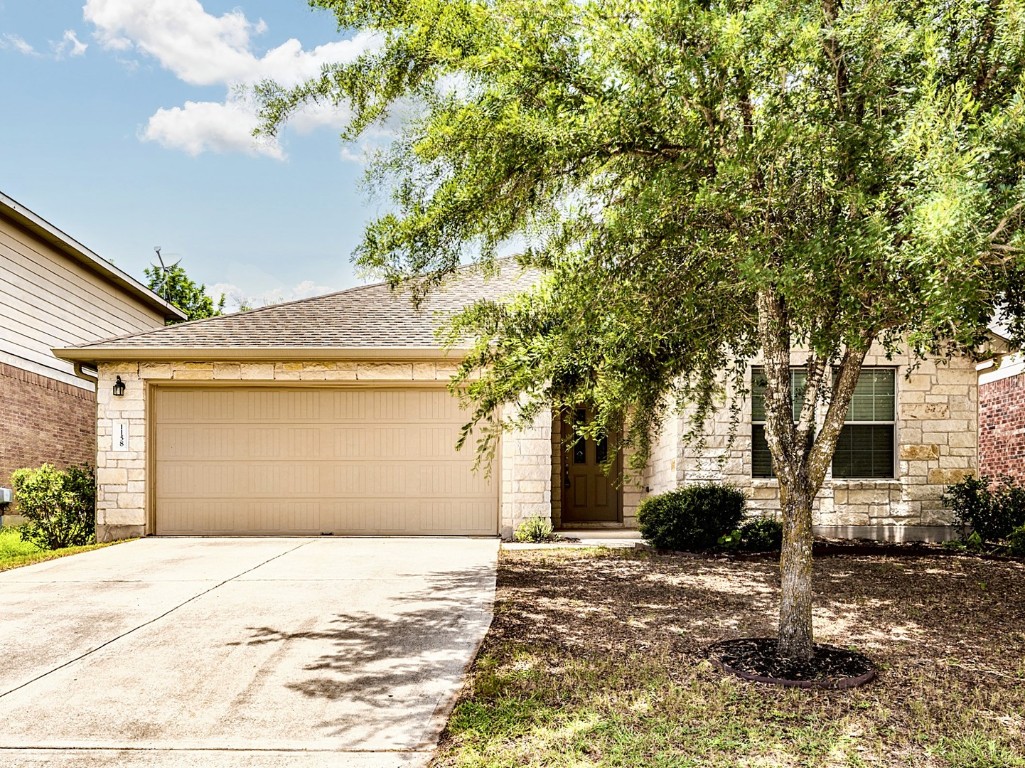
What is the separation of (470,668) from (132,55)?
25097 mm

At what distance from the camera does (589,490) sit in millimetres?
13805

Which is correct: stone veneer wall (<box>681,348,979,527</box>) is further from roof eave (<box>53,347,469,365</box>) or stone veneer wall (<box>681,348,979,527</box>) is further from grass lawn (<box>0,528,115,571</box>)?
grass lawn (<box>0,528,115,571</box>)

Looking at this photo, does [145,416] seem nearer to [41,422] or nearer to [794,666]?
[41,422]

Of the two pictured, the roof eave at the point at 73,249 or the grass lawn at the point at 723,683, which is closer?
the grass lawn at the point at 723,683

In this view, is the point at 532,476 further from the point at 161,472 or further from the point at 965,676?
the point at 965,676

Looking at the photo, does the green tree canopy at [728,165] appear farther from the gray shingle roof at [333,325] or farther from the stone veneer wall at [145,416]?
the stone veneer wall at [145,416]

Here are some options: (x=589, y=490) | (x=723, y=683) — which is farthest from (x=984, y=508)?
(x=723, y=683)

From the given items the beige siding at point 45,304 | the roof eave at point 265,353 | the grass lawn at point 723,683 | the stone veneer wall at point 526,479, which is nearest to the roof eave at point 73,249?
the beige siding at point 45,304

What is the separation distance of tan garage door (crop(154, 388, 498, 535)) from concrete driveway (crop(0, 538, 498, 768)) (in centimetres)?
244

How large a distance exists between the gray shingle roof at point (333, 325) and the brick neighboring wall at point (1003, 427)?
869cm

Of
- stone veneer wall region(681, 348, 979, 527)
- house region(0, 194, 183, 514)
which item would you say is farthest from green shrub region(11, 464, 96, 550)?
stone veneer wall region(681, 348, 979, 527)

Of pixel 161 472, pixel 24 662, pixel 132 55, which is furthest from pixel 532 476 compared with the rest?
pixel 132 55

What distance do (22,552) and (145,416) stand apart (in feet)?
7.97

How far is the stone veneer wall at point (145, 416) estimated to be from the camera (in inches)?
454
